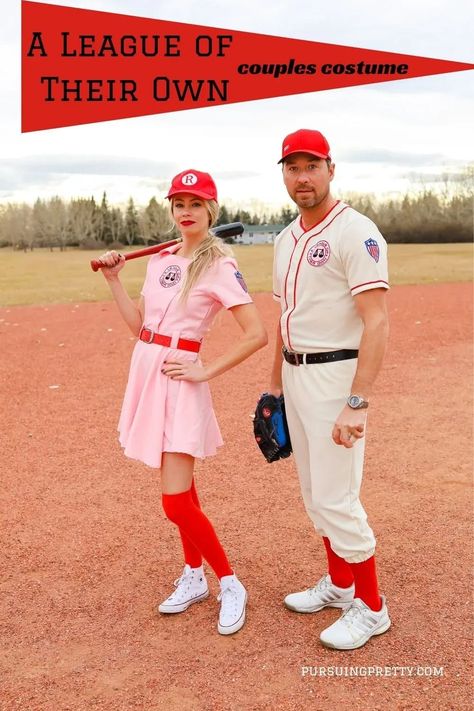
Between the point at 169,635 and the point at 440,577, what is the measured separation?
1633mm

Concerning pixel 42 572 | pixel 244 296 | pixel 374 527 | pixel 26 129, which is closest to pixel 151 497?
pixel 42 572

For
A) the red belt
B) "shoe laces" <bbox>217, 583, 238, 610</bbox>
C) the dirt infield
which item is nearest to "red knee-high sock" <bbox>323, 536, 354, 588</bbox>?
the dirt infield

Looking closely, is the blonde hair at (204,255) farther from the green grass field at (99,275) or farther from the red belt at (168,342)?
the green grass field at (99,275)

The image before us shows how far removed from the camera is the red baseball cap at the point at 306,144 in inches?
124

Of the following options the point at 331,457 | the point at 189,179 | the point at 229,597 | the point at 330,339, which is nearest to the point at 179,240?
the point at 189,179

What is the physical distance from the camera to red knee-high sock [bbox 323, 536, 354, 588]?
3.82m

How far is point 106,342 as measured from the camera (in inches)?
482

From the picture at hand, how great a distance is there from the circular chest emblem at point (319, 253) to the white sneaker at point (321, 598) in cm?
177

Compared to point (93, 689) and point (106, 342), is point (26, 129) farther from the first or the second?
point (93, 689)

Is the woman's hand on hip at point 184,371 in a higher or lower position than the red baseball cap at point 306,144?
lower

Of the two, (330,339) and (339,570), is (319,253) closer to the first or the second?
(330,339)

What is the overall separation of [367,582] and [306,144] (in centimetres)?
209

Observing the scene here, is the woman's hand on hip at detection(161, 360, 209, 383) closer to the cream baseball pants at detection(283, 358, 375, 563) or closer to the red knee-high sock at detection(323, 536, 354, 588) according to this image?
the cream baseball pants at detection(283, 358, 375, 563)

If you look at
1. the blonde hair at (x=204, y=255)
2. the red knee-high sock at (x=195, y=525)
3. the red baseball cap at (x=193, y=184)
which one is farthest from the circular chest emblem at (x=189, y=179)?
the red knee-high sock at (x=195, y=525)
